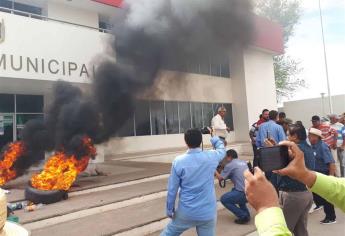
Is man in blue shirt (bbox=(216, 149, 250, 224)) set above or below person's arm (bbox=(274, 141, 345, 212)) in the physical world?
below

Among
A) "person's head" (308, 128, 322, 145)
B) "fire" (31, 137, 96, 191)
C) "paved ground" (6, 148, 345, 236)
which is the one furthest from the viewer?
"fire" (31, 137, 96, 191)

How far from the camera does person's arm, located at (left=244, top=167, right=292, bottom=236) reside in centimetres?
130

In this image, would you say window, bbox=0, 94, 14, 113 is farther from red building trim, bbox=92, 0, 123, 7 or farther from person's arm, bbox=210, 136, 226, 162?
person's arm, bbox=210, 136, 226, 162

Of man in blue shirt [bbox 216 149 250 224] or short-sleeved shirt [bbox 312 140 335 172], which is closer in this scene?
man in blue shirt [bbox 216 149 250 224]

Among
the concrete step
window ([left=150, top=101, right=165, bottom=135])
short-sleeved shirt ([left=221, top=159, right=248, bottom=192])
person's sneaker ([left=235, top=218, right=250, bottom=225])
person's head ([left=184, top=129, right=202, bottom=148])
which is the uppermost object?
window ([left=150, top=101, right=165, bottom=135])

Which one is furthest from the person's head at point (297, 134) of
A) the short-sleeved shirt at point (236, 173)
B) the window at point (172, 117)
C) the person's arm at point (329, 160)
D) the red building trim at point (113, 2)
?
the window at point (172, 117)

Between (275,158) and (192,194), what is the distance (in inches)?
79.6

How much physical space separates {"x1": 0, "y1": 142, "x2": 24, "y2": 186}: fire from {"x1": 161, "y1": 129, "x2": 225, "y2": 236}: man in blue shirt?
16.8 ft

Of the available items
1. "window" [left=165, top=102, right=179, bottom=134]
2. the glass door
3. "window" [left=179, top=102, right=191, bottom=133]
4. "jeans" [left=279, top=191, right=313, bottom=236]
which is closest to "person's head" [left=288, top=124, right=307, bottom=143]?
"jeans" [left=279, top=191, right=313, bottom=236]

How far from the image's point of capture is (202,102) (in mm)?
17516

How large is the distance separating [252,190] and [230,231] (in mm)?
4146

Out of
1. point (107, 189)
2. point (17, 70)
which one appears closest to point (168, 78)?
point (17, 70)

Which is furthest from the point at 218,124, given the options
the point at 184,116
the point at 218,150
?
the point at 184,116

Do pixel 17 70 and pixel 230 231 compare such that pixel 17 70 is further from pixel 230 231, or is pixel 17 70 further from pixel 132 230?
pixel 230 231
